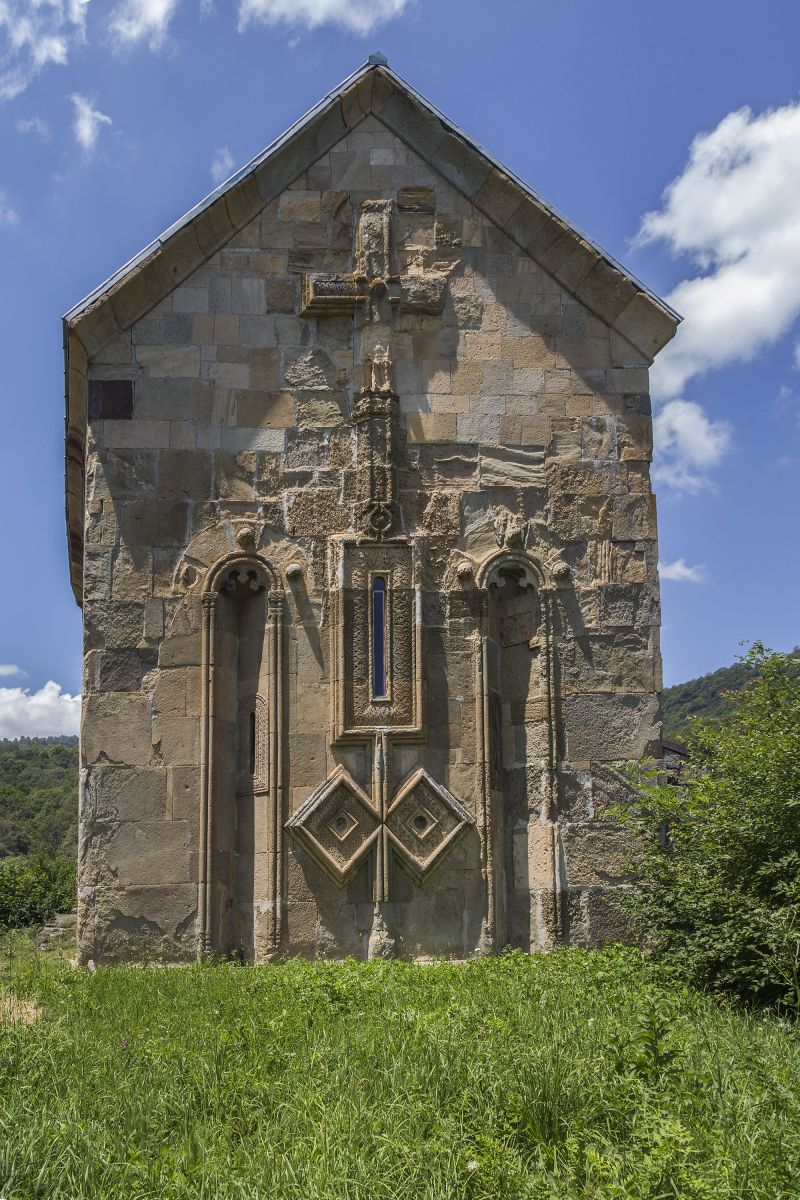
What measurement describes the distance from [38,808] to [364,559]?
39.9 metres

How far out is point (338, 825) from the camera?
10422 millimetres

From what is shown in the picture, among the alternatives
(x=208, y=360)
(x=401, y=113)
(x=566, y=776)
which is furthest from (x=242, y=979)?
(x=401, y=113)

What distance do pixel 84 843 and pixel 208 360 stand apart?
4.56 m

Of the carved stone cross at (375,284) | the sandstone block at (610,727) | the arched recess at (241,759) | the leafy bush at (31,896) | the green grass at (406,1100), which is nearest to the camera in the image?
the green grass at (406,1100)

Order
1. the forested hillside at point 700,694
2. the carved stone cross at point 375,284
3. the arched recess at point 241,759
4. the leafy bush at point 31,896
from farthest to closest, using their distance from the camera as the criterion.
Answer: the forested hillside at point 700,694, the leafy bush at point 31,896, the carved stone cross at point 375,284, the arched recess at point 241,759

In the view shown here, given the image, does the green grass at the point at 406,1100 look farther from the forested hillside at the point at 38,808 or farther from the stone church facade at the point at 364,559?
the forested hillside at the point at 38,808

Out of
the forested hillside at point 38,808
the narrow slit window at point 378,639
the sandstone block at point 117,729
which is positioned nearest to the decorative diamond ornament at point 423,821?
the narrow slit window at point 378,639

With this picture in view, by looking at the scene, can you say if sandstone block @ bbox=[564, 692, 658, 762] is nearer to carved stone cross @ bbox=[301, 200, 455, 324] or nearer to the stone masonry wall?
the stone masonry wall

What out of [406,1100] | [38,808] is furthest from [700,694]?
[406,1100]

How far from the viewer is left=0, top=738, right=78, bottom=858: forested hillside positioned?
3962cm

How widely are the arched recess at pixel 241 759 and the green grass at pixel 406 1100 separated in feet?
9.33

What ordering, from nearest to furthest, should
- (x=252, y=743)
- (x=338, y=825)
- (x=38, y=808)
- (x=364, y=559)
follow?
(x=338, y=825), (x=252, y=743), (x=364, y=559), (x=38, y=808)

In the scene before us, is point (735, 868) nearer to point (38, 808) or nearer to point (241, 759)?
point (241, 759)

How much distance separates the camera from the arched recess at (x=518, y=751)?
35.1 feet
